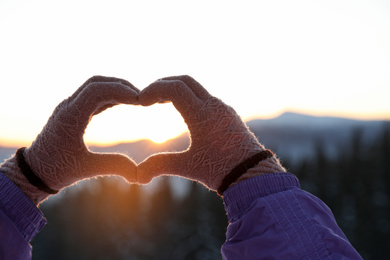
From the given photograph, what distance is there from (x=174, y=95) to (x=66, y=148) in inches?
25.5

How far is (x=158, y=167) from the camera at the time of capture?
2.00 metres

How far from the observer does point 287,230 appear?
4.74ft

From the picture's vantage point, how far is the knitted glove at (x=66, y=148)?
1829 mm

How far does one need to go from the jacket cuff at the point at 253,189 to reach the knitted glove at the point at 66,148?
0.75 m

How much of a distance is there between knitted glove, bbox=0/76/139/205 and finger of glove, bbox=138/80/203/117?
3.1 inches

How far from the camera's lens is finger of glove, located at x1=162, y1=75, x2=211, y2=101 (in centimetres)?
195

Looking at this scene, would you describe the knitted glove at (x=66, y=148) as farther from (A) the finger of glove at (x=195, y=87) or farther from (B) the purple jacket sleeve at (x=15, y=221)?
(A) the finger of glove at (x=195, y=87)

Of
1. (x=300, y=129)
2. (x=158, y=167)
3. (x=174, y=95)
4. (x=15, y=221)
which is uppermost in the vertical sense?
(x=174, y=95)

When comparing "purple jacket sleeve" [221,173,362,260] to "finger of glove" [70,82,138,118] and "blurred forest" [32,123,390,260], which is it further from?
"blurred forest" [32,123,390,260]

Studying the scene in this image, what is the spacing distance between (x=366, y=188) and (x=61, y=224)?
31.8 meters

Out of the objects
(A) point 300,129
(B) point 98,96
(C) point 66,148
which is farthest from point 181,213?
(A) point 300,129

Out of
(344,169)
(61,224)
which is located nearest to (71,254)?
(61,224)

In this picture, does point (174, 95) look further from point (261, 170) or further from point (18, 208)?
point (18, 208)

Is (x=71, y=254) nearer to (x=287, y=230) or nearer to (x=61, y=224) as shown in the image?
(x=61, y=224)
